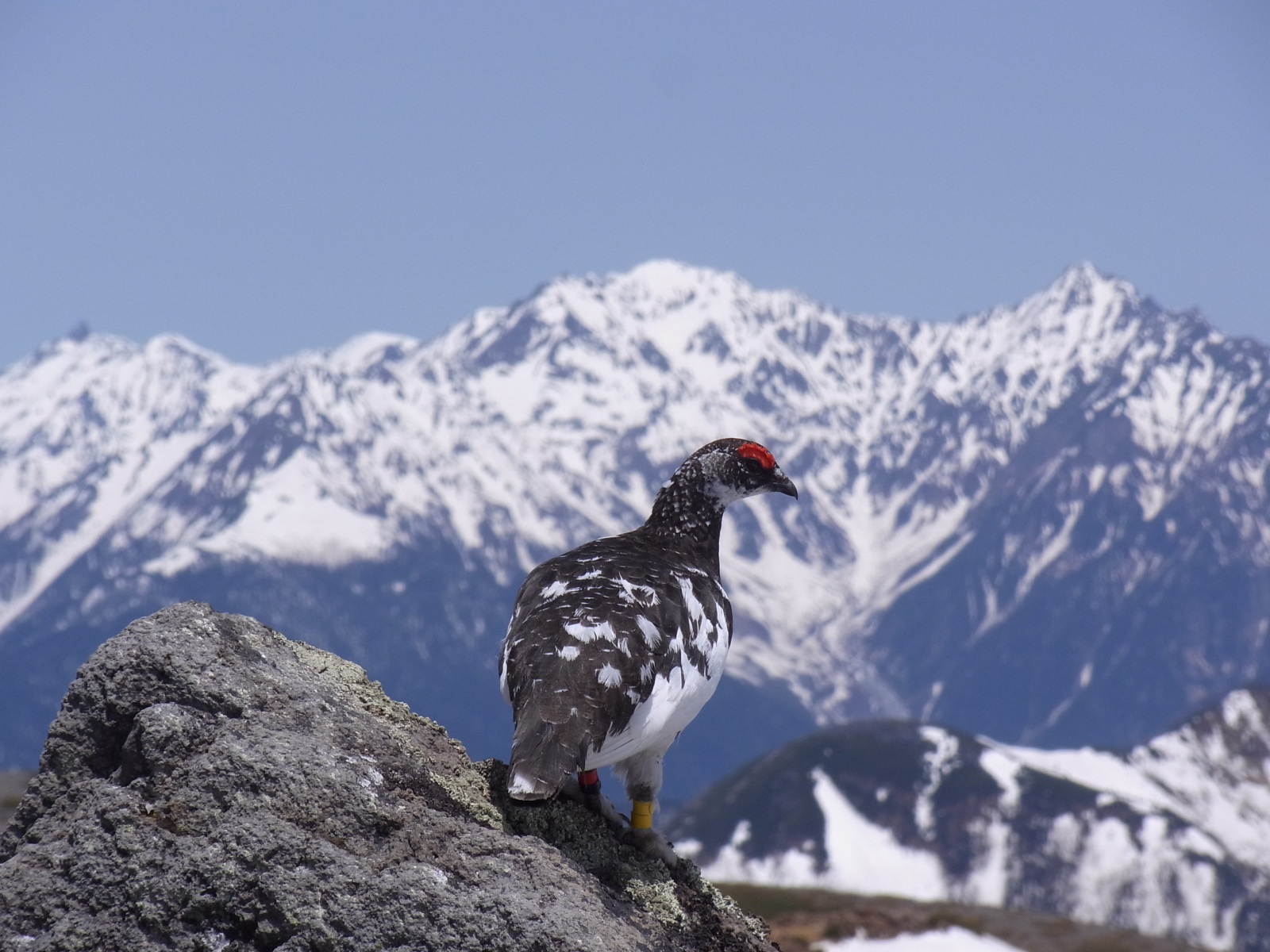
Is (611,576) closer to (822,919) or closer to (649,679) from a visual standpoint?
(649,679)

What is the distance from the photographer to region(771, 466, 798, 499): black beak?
15195mm

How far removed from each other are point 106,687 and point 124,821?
129 cm

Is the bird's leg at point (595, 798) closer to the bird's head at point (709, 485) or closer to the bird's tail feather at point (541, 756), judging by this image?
the bird's tail feather at point (541, 756)

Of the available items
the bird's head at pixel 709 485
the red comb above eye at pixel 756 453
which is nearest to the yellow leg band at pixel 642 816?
the bird's head at pixel 709 485

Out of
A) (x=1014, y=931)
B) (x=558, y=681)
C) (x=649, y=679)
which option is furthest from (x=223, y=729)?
(x=1014, y=931)

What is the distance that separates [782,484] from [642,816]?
208 inches

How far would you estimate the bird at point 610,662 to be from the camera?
33.4 ft

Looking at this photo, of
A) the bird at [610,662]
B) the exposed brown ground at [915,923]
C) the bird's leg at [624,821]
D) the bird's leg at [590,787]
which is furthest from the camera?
the exposed brown ground at [915,923]

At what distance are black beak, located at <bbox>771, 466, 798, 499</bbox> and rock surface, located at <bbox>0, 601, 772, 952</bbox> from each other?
17.2ft

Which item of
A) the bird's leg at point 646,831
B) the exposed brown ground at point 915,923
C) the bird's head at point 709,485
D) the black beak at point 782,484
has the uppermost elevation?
the exposed brown ground at point 915,923

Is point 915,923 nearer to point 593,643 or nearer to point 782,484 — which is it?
point 782,484

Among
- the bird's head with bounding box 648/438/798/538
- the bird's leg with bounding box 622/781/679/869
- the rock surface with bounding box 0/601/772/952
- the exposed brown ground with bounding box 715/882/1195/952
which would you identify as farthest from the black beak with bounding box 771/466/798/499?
the exposed brown ground with bounding box 715/882/1195/952

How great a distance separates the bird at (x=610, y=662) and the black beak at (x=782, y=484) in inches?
69.4

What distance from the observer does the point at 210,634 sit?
1070 centimetres
